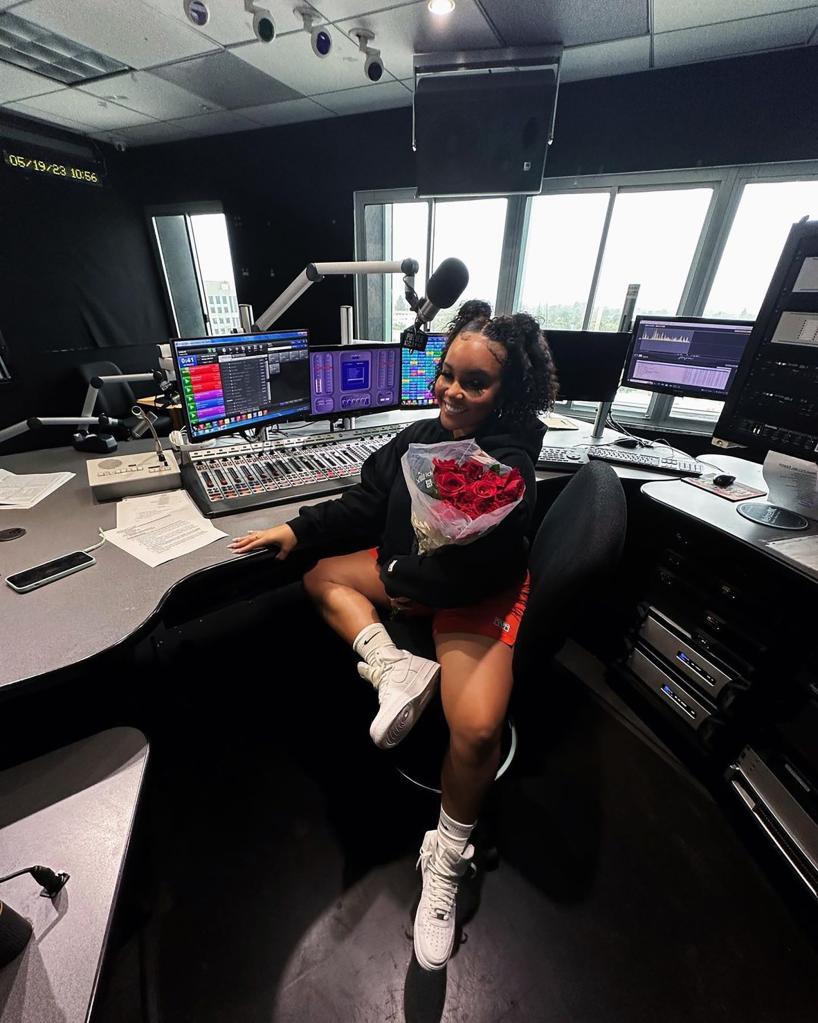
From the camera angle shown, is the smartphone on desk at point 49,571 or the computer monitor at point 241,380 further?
the computer monitor at point 241,380

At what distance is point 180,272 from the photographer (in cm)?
505

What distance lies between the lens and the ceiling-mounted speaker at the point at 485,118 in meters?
2.46

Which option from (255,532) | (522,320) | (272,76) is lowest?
(255,532)

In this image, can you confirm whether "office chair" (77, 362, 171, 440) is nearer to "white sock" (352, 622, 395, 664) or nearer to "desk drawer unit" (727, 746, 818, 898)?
"white sock" (352, 622, 395, 664)

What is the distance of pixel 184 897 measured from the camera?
113 centimetres

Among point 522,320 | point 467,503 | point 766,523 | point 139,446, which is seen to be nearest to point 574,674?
point 766,523

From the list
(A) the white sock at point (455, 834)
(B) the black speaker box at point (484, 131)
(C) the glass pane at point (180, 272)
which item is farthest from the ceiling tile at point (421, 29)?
(A) the white sock at point (455, 834)

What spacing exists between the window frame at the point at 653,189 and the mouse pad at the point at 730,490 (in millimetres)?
1628

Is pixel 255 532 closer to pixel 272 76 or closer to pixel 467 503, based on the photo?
pixel 467 503

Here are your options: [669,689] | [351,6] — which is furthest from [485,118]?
[669,689]

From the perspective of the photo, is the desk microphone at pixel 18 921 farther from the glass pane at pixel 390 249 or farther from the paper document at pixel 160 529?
the glass pane at pixel 390 249

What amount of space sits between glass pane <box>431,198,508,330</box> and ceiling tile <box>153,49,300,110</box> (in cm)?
141

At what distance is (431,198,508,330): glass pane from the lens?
3.45 m

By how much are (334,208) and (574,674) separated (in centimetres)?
435
